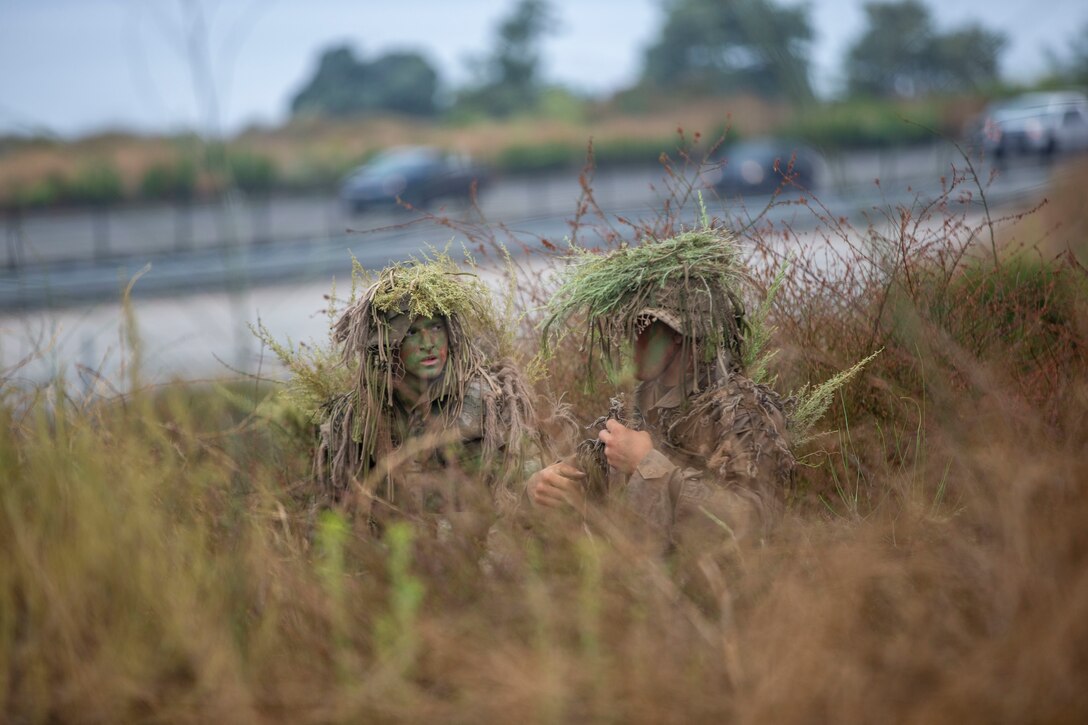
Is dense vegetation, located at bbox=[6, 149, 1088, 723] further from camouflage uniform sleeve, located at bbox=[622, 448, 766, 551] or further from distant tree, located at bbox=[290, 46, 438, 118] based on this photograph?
distant tree, located at bbox=[290, 46, 438, 118]

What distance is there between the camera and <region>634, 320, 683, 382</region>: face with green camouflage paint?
368 cm

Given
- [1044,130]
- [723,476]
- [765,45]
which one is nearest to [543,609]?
[723,476]

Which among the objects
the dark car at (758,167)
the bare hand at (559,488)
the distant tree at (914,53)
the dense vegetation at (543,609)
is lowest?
the dense vegetation at (543,609)

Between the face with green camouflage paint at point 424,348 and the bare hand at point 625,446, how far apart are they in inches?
30.5

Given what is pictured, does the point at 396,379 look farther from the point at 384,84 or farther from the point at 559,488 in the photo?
the point at 384,84

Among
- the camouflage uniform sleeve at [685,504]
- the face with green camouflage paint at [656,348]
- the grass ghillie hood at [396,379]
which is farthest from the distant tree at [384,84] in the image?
the camouflage uniform sleeve at [685,504]

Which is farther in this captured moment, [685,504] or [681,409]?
[681,409]

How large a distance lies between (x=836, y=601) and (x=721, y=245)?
1439mm

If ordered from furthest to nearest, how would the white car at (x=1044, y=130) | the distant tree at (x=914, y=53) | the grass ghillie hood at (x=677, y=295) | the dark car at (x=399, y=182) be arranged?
the dark car at (x=399, y=182) → the white car at (x=1044, y=130) → the grass ghillie hood at (x=677, y=295) → the distant tree at (x=914, y=53)

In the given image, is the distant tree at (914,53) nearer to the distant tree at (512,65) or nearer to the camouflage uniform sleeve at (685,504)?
the camouflage uniform sleeve at (685,504)

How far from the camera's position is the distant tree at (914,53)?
3.53m

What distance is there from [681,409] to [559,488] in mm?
504

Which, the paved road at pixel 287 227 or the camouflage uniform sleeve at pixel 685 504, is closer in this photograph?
the camouflage uniform sleeve at pixel 685 504

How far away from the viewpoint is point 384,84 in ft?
159
